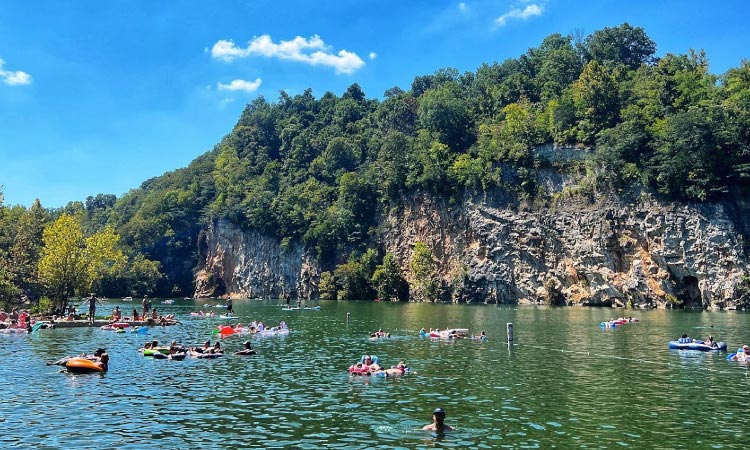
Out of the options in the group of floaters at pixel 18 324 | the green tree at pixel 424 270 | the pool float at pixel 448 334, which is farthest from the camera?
the green tree at pixel 424 270

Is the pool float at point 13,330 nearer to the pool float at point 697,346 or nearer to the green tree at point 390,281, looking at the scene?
the pool float at point 697,346

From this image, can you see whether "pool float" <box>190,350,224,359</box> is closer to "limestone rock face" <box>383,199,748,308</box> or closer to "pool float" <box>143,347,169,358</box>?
"pool float" <box>143,347,169,358</box>

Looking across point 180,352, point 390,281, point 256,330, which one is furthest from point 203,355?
point 390,281

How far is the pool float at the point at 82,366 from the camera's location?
3008cm

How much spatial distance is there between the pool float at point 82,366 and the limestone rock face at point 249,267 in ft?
324

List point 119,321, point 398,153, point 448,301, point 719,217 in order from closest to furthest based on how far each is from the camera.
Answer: point 119,321, point 719,217, point 448,301, point 398,153

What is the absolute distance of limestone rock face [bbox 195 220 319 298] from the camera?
133250mm

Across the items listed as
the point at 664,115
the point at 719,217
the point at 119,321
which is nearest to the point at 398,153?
the point at 664,115

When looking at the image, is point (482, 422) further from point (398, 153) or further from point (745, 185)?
point (398, 153)

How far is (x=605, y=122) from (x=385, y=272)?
152ft

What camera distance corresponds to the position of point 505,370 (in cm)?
3034

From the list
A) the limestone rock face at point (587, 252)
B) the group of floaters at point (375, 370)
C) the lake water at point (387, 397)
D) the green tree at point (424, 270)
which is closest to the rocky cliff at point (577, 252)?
the limestone rock face at point (587, 252)

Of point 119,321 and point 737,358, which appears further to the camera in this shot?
point 119,321

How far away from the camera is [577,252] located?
91375mm
